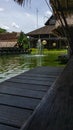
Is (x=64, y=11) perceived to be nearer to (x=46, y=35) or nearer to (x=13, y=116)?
(x=13, y=116)

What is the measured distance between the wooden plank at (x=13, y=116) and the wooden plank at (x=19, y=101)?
12 cm

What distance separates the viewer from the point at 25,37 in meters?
39.6

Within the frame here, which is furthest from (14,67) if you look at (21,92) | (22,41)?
(22,41)

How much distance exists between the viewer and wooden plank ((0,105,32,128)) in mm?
1807

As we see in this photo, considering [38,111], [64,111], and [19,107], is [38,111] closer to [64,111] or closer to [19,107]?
[64,111]

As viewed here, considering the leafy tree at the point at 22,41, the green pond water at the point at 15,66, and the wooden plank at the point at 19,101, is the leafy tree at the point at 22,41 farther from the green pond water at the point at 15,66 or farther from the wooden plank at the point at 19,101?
the wooden plank at the point at 19,101

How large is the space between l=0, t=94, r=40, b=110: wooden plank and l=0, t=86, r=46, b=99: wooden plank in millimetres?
143

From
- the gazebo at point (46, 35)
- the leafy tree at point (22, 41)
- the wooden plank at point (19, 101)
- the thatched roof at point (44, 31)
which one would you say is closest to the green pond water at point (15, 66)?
the wooden plank at point (19, 101)

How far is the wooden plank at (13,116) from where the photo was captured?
181cm

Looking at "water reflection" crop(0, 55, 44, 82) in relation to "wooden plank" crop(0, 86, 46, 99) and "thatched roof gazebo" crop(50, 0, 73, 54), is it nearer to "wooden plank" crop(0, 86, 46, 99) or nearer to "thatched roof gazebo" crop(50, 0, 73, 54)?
"thatched roof gazebo" crop(50, 0, 73, 54)

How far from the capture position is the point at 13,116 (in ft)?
6.55

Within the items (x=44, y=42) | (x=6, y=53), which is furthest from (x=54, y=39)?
(x=6, y=53)

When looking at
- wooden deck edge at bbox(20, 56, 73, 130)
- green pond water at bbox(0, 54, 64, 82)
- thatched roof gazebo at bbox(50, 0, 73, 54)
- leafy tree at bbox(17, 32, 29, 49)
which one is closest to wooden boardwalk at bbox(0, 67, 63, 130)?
wooden deck edge at bbox(20, 56, 73, 130)

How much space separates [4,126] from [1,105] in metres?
0.66
